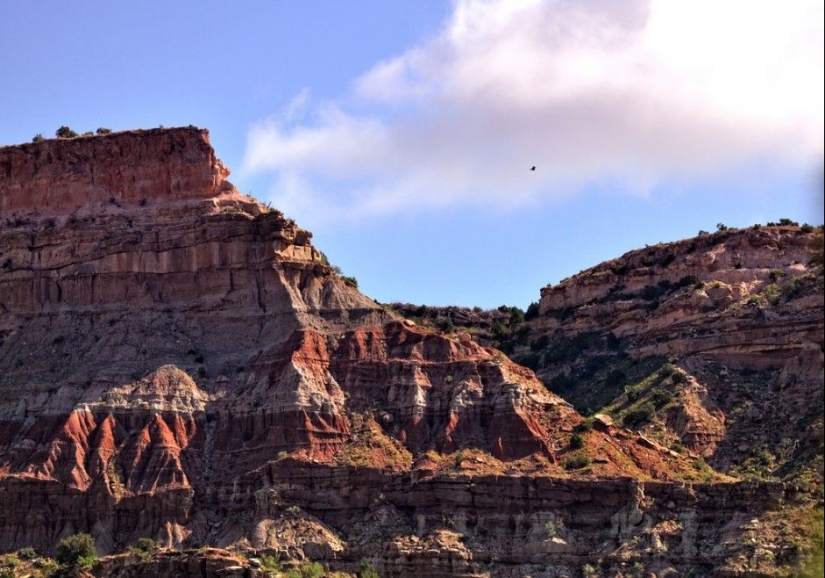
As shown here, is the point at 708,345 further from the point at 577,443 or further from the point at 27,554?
the point at 27,554

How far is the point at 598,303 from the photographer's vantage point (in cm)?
17075

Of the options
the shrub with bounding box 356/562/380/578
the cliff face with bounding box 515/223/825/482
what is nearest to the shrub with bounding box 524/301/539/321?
the cliff face with bounding box 515/223/825/482

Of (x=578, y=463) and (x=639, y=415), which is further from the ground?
(x=639, y=415)

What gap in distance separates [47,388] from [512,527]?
102 ft

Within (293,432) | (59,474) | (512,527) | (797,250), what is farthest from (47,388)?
(797,250)

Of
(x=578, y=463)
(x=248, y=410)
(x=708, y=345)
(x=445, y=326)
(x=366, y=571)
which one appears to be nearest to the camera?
(x=366, y=571)

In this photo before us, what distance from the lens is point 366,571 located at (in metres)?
124

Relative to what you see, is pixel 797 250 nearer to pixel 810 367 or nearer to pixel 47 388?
pixel 810 367

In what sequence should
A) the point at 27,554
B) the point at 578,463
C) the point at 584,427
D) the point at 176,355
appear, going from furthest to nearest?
the point at 176,355 < the point at 584,427 < the point at 578,463 < the point at 27,554

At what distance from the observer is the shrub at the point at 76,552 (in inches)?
4963

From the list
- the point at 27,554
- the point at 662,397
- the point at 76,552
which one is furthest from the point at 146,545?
the point at 662,397

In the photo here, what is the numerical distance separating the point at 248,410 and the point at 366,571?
16772 mm

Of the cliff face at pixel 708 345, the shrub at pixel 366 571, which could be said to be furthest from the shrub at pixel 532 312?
the shrub at pixel 366 571

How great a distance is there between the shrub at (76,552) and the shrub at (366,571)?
1498cm
